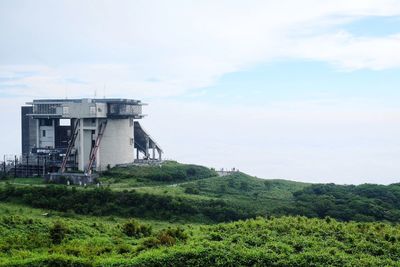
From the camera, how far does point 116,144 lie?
6444 centimetres

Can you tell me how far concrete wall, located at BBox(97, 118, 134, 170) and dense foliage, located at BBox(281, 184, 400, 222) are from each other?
21449 mm

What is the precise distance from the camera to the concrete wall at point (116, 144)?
2477 inches

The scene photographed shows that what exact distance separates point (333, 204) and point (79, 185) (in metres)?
24.9

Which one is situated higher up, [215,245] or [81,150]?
[81,150]

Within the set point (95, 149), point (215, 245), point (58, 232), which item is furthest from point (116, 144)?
point (215, 245)

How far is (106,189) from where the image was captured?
48.7 meters

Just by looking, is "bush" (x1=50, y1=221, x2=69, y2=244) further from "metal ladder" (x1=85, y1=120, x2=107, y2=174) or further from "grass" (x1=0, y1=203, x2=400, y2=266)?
"metal ladder" (x1=85, y1=120, x2=107, y2=174)

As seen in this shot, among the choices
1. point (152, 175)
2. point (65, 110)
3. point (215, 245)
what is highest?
point (65, 110)

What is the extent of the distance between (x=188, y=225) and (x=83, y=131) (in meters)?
26.5

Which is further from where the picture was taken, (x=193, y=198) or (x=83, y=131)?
(x=83, y=131)

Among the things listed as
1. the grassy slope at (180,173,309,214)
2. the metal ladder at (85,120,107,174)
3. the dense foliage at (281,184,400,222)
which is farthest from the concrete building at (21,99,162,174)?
the dense foliage at (281,184,400,222)

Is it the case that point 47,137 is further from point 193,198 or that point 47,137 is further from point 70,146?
point 193,198

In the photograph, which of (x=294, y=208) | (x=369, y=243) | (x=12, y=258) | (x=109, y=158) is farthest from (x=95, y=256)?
(x=109, y=158)

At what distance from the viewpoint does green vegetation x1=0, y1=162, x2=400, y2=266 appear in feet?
84.6
